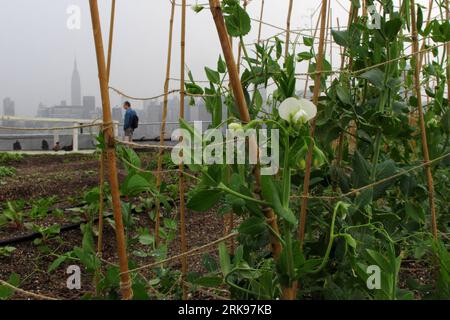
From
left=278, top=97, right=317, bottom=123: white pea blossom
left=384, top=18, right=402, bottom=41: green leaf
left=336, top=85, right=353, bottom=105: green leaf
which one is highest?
left=384, top=18, right=402, bottom=41: green leaf

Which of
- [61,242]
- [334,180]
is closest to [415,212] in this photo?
[334,180]

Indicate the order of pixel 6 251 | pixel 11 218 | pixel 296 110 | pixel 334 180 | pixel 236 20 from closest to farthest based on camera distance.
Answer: pixel 296 110, pixel 236 20, pixel 334 180, pixel 6 251, pixel 11 218

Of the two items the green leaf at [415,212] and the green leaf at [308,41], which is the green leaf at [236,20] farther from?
the green leaf at [415,212]

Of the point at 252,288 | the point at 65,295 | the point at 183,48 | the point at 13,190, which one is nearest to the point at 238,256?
the point at 252,288

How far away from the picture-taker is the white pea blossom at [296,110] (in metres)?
0.49

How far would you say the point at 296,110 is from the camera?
0.50 metres

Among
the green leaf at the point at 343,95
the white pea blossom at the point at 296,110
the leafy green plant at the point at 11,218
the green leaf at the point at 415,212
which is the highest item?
the green leaf at the point at 343,95

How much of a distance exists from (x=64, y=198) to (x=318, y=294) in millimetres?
2197

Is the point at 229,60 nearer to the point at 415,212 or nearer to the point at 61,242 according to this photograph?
the point at 415,212

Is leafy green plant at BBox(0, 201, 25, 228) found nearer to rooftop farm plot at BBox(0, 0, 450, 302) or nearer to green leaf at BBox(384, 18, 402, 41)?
rooftop farm plot at BBox(0, 0, 450, 302)

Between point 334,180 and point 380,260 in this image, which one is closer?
point 380,260

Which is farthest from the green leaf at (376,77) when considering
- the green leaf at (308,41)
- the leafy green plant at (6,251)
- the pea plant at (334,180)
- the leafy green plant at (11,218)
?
the leafy green plant at (11,218)

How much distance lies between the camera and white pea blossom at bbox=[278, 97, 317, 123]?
491 mm

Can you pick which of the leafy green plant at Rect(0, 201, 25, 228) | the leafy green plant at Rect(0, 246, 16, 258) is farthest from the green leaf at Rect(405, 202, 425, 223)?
the leafy green plant at Rect(0, 201, 25, 228)
